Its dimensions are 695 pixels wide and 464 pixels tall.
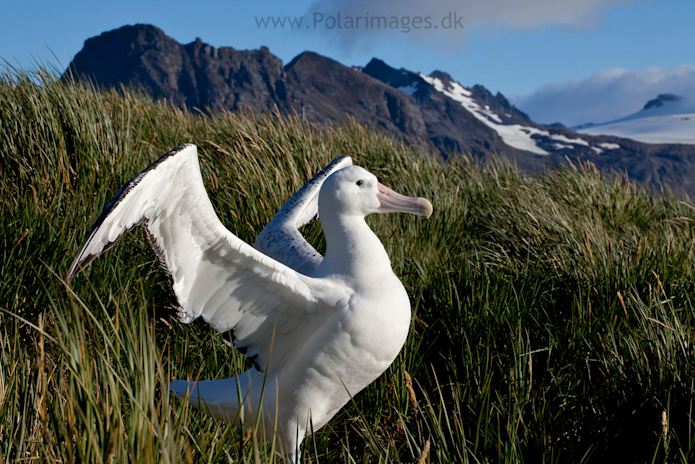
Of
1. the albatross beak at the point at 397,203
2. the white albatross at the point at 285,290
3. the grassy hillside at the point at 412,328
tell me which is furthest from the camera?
the albatross beak at the point at 397,203

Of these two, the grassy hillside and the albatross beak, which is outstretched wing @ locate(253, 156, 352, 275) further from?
the albatross beak

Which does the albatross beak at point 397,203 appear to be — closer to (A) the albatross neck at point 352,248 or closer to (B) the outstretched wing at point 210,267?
(A) the albatross neck at point 352,248

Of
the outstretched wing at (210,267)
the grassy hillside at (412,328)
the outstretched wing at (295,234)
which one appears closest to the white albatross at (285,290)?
the outstretched wing at (210,267)

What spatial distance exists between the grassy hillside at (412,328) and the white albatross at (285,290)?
185 millimetres

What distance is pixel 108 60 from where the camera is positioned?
19600 cm

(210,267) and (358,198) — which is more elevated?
(358,198)

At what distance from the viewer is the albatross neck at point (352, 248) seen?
88.8 inches

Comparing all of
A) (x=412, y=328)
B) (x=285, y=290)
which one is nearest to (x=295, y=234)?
(x=412, y=328)

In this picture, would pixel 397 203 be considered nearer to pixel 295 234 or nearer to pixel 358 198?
pixel 358 198

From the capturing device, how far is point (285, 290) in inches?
86.6

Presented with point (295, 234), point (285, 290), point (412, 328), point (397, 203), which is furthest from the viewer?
point (295, 234)

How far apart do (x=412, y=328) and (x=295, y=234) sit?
35.3 inches

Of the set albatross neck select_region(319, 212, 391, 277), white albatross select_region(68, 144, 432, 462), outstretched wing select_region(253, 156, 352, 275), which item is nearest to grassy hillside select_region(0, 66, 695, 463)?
white albatross select_region(68, 144, 432, 462)

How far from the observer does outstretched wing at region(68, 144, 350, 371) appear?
2.00 meters
